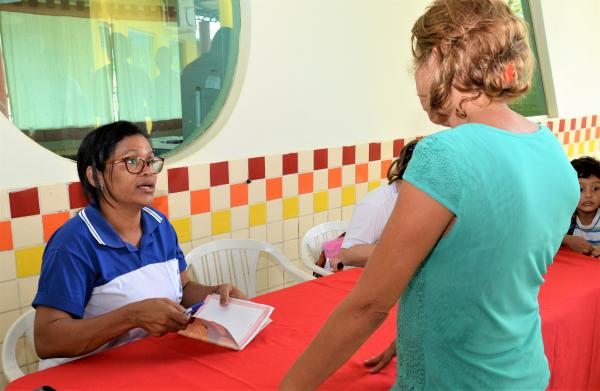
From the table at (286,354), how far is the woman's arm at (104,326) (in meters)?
0.06

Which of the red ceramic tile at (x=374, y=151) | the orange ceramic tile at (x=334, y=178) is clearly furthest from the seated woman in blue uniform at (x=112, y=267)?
the red ceramic tile at (x=374, y=151)

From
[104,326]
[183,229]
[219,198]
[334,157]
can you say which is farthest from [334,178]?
[104,326]

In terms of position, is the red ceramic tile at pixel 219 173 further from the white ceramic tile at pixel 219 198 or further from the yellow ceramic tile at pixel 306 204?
the yellow ceramic tile at pixel 306 204

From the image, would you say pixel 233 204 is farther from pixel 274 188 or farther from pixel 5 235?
pixel 5 235

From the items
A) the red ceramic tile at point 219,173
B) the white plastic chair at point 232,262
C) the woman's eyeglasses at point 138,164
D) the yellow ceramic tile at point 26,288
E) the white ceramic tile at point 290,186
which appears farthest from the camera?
the white ceramic tile at point 290,186

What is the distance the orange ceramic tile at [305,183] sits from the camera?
10.1 ft

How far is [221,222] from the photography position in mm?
2803

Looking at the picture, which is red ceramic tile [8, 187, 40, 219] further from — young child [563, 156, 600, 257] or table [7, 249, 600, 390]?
young child [563, 156, 600, 257]

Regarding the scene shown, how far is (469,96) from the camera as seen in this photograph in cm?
89

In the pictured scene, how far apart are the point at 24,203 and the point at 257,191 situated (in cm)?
118

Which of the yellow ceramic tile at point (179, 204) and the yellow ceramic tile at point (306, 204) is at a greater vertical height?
the yellow ceramic tile at point (179, 204)

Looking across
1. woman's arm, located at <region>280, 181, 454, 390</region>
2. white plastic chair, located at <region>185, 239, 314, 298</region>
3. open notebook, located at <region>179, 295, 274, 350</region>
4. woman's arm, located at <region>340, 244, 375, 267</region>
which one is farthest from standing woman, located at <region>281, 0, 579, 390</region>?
white plastic chair, located at <region>185, 239, 314, 298</region>

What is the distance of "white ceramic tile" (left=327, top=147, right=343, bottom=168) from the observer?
3188 millimetres

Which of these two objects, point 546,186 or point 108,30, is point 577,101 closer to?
point 108,30
